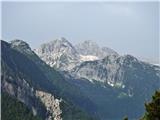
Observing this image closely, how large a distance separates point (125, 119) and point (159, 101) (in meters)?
3.29

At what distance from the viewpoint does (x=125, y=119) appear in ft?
128

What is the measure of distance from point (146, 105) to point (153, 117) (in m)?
1.54

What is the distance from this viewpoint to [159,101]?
37469mm

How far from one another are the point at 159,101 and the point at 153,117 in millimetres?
1292

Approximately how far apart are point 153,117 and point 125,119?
2739 mm

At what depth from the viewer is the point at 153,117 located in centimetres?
3719

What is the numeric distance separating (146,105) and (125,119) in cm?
204

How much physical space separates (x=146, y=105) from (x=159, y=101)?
4.47ft
